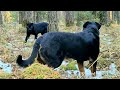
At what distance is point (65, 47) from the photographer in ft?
21.1

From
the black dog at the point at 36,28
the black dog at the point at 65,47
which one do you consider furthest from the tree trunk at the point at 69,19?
the black dog at the point at 65,47

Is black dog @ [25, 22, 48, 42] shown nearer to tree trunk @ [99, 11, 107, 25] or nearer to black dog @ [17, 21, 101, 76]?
tree trunk @ [99, 11, 107, 25]

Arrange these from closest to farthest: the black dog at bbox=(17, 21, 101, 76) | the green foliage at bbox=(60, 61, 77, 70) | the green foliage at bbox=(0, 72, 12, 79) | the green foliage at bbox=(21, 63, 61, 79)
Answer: the green foliage at bbox=(21, 63, 61, 79) < the green foliage at bbox=(0, 72, 12, 79) < the black dog at bbox=(17, 21, 101, 76) < the green foliage at bbox=(60, 61, 77, 70)

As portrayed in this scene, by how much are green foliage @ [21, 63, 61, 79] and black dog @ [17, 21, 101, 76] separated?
0.21 metres

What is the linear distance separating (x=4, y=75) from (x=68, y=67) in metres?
1.70

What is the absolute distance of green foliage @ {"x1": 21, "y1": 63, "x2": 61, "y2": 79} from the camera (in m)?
5.76

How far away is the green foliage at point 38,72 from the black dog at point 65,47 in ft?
0.69

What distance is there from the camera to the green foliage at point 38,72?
5.76 meters

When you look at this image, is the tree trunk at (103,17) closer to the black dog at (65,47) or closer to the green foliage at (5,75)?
the black dog at (65,47)

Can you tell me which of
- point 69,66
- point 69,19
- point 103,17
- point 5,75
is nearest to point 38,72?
point 5,75

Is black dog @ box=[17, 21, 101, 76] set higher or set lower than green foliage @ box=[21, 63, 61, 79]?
higher

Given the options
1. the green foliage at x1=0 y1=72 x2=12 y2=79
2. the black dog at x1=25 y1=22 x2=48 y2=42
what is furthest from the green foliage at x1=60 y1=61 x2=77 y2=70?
the black dog at x1=25 y1=22 x2=48 y2=42
